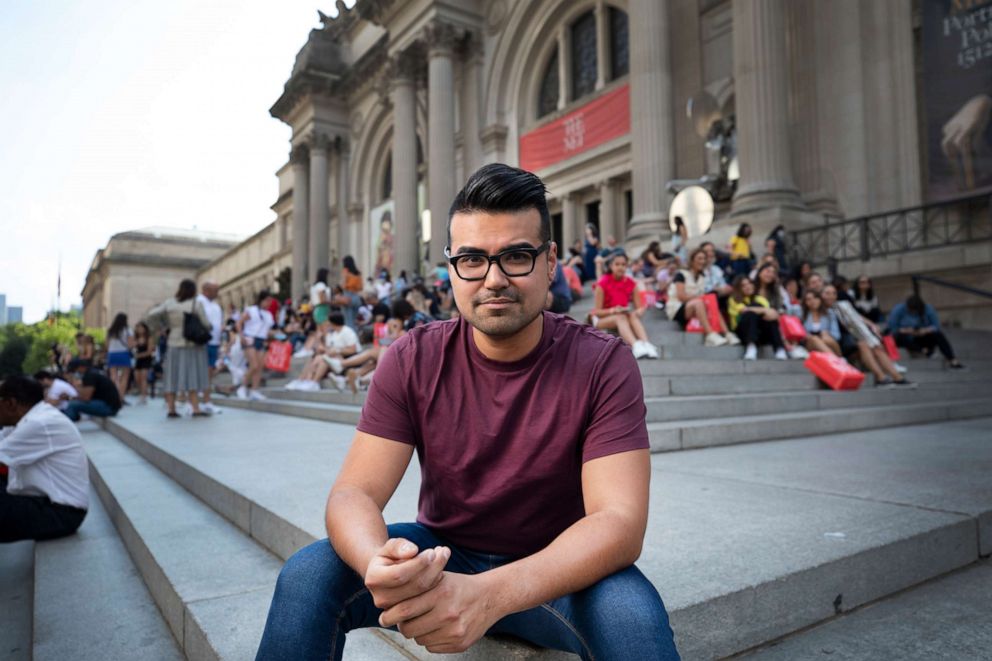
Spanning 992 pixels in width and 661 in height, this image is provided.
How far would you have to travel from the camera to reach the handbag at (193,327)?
8180 millimetres

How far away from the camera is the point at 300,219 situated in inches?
1356

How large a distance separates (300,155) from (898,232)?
2935 centimetres

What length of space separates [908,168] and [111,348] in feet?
52.6

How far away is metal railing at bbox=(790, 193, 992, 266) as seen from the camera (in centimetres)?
1151

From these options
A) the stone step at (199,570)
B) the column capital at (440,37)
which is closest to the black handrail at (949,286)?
the stone step at (199,570)

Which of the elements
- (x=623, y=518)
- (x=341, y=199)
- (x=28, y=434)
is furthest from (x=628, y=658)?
(x=341, y=199)

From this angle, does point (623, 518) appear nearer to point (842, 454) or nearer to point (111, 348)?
point (842, 454)

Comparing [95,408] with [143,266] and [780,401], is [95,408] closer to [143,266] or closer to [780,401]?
[780,401]

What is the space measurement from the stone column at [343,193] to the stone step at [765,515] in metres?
29.0

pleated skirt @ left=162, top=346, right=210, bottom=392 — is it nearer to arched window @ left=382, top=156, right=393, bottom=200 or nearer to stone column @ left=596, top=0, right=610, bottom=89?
stone column @ left=596, top=0, right=610, bottom=89

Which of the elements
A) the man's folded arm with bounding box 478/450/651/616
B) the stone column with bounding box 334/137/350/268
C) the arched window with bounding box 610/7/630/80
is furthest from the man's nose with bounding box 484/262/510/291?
the stone column with bounding box 334/137/350/268

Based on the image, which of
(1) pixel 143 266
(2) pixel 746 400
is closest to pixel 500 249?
(2) pixel 746 400

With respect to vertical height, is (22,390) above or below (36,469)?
above

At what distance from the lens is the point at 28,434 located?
A: 374 cm
